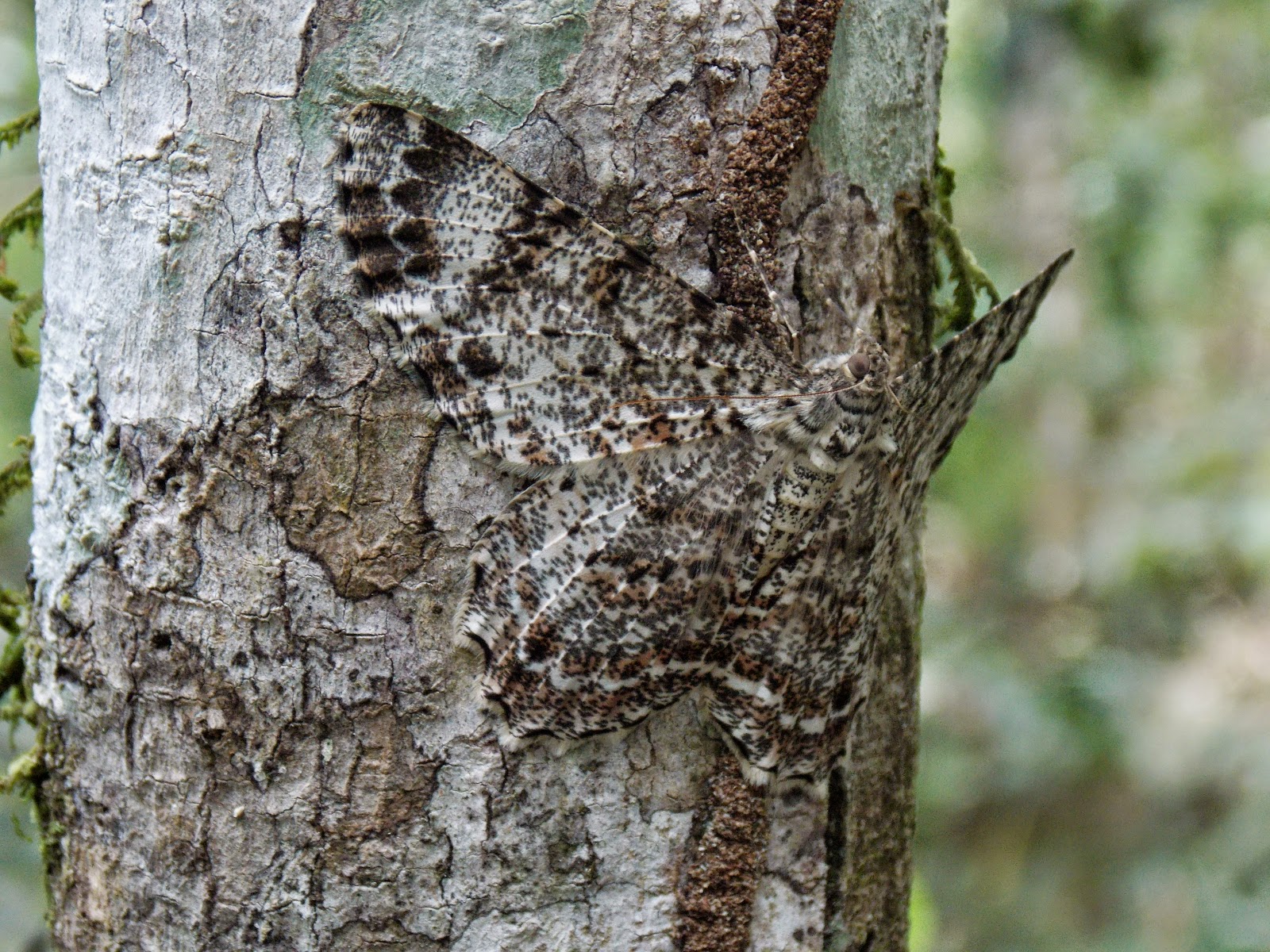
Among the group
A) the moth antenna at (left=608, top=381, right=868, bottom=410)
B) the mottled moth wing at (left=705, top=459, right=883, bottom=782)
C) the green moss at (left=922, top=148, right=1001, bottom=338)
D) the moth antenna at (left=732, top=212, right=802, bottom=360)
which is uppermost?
the green moss at (left=922, top=148, right=1001, bottom=338)

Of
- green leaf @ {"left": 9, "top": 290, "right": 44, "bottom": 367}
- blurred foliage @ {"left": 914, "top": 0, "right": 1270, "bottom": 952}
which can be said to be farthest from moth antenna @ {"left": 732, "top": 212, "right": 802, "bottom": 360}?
blurred foliage @ {"left": 914, "top": 0, "right": 1270, "bottom": 952}

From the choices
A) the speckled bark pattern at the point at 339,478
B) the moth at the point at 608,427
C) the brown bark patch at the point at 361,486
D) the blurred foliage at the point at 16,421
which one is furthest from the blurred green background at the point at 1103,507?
the moth at the point at 608,427

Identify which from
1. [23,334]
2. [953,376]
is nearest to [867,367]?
[953,376]

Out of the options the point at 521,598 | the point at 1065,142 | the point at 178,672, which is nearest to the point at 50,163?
the point at 178,672

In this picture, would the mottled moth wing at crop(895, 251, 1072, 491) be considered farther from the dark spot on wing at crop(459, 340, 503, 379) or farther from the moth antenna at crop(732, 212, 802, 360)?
the dark spot on wing at crop(459, 340, 503, 379)

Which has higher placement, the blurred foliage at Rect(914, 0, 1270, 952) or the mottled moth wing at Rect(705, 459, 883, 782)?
the blurred foliage at Rect(914, 0, 1270, 952)

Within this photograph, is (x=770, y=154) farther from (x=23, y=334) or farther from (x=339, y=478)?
(x=23, y=334)
